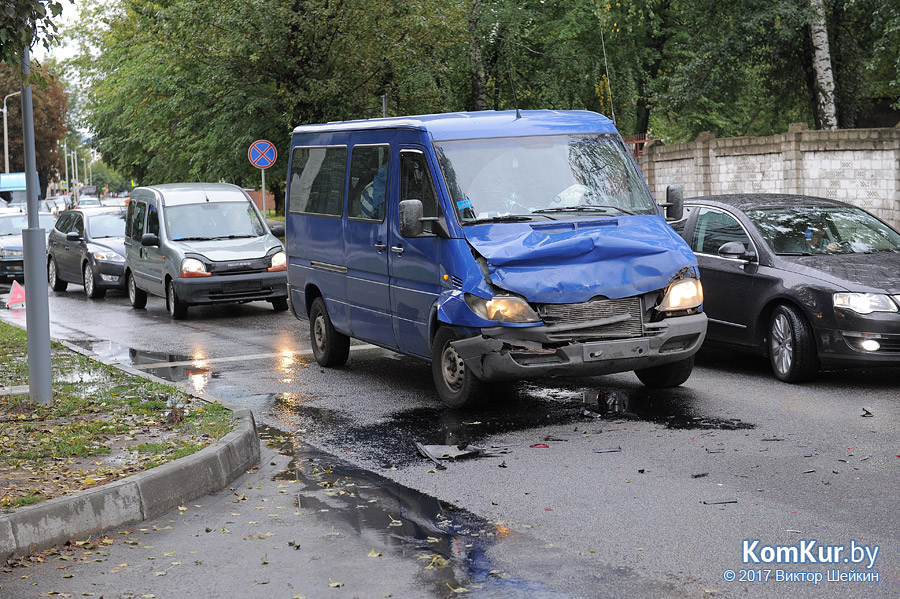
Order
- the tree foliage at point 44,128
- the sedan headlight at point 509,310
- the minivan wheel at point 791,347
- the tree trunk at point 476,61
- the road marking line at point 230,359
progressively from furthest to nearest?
the tree foliage at point 44,128, the tree trunk at point 476,61, the road marking line at point 230,359, the minivan wheel at point 791,347, the sedan headlight at point 509,310

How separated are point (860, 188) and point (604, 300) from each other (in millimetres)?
12281

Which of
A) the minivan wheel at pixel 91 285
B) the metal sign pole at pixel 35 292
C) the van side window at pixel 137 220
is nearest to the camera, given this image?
the metal sign pole at pixel 35 292

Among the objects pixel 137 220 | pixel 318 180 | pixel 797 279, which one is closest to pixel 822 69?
pixel 137 220

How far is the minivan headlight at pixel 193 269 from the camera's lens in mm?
17188

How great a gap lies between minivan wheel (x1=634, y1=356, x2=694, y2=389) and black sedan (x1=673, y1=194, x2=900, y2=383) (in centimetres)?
96

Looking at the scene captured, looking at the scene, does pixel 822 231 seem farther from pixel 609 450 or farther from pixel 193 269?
pixel 193 269

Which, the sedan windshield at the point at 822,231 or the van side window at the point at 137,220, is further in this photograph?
the van side window at the point at 137,220

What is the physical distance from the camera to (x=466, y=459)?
Answer: 7.52m

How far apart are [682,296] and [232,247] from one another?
10276 millimetres

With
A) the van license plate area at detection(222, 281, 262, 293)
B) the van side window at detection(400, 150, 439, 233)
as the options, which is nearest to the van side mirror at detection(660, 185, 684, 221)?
the van side window at detection(400, 150, 439, 233)

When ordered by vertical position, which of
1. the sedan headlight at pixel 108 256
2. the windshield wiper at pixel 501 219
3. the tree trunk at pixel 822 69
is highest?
the tree trunk at pixel 822 69

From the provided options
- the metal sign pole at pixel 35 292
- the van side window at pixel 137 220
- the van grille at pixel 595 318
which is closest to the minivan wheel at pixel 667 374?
the van grille at pixel 595 318

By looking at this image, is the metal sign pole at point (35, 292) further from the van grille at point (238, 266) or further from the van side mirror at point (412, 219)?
the van grille at point (238, 266)

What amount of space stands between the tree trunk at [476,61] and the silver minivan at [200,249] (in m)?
11.5
